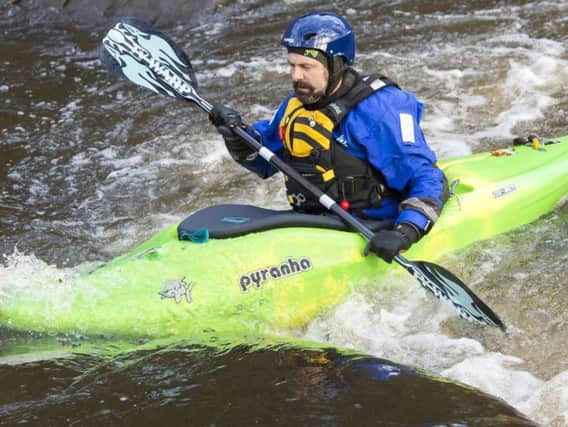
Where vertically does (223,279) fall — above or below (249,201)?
above

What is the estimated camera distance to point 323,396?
2.97 metres

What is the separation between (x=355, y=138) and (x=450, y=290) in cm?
79

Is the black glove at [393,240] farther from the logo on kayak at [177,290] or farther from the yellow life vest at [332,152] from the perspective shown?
the logo on kayak at [177,290]

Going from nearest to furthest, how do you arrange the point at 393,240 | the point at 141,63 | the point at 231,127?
the point at 393,240, the point at 231,127, the point at 141,63

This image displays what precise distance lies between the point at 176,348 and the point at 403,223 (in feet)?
3.70

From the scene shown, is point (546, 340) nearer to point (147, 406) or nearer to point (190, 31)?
point (147, 406)

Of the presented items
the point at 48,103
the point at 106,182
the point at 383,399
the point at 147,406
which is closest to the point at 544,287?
the point at 383,399

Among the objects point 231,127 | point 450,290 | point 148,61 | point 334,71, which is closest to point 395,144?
point 334,71

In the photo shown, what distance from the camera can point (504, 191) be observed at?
14.7 feet

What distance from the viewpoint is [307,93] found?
389 centimetres

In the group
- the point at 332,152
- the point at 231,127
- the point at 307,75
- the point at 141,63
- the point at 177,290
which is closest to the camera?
the point at 177,290

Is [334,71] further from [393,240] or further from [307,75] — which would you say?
[393,240]

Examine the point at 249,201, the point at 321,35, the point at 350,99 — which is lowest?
the point at 249,201

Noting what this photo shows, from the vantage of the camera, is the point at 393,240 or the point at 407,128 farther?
the point at 407,128
